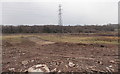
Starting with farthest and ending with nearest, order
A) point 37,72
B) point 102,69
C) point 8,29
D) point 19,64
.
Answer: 1. point 8,29
2. point 19,64
3. point 102,69
4. point 37,72

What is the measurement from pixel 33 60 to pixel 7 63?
124cm

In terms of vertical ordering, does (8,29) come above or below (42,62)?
above

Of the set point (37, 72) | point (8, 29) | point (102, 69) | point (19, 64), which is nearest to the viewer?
point (37, 72)

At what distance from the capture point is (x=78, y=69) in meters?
6.17

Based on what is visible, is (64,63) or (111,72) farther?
(64,63)

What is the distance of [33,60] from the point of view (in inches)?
277

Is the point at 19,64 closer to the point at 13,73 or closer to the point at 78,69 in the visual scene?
the point at 13,73

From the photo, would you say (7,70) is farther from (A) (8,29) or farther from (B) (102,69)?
(A) (8,29)

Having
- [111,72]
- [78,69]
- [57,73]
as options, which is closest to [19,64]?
[57,73]

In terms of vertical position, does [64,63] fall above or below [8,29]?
below

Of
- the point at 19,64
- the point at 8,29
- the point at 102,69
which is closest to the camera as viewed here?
the point at 102,69

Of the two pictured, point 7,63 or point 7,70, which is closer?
point 7,70

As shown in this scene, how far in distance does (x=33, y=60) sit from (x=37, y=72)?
117 cm

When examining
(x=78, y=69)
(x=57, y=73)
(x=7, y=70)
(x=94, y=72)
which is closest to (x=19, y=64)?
(x=7, y=70)
